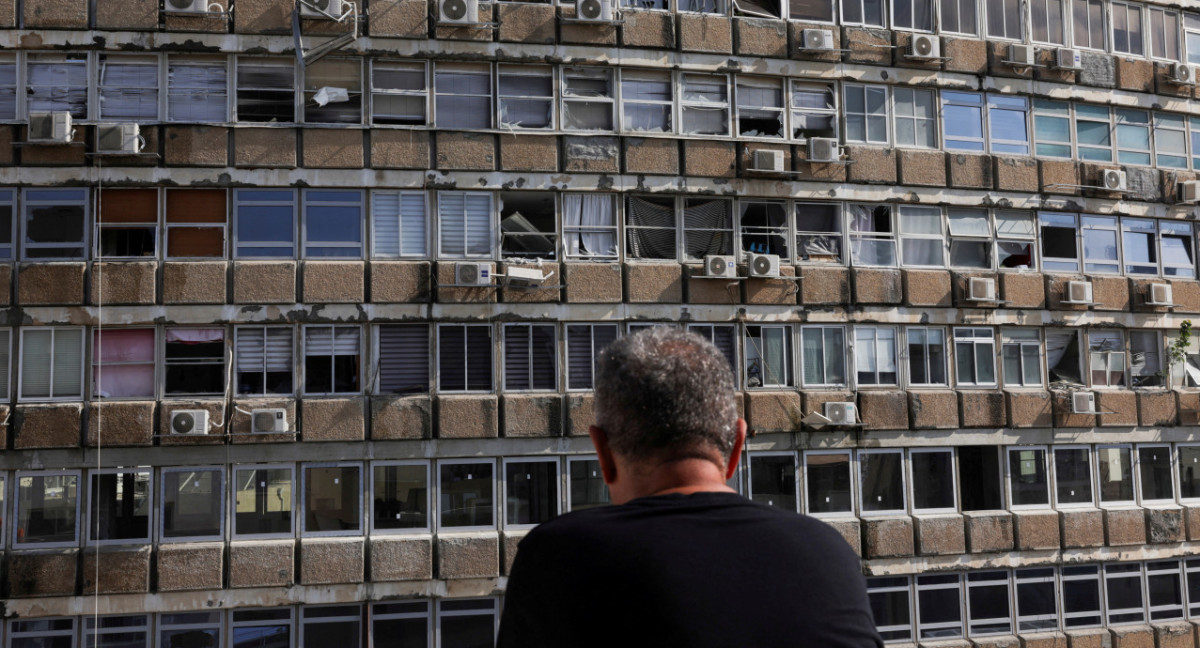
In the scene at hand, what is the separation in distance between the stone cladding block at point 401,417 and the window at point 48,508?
5265 mm

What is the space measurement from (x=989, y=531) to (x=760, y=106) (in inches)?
394

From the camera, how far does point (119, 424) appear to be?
16.0m

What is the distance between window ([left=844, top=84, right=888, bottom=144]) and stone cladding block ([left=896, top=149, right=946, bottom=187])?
576mm

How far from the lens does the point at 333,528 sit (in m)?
16.5

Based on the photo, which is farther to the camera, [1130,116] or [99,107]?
[1130,116]

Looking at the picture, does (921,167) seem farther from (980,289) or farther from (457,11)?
(457,11)

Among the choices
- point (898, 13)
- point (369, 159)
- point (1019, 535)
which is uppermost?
point (898, 13)

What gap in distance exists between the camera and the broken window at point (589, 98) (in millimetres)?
18078

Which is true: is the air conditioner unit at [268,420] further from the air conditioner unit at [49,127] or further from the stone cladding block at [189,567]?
the air conditioner unit at [49,127]

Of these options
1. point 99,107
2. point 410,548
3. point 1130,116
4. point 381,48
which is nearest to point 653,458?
point 410,548

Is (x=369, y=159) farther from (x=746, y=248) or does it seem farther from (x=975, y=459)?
(x=975, y=459)

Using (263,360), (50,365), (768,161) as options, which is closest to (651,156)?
(768,161)

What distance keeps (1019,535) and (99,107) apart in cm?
1991

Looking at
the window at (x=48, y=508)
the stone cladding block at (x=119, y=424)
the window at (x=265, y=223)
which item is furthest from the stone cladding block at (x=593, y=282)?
the window at (x=48, y=508)
